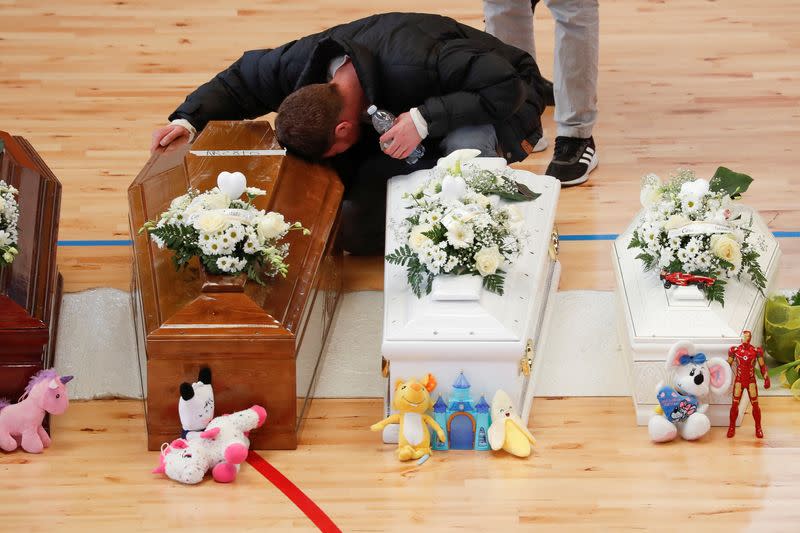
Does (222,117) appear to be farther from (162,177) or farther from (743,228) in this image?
(743,228)

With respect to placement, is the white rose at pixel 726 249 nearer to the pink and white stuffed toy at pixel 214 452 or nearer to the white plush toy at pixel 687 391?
the white plush toy at pixel 687 391

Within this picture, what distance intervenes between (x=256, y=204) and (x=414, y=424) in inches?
32.2

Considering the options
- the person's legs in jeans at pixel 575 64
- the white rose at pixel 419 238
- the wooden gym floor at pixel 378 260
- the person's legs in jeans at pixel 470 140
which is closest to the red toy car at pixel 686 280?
the wooden gym floor at pixel 378 260

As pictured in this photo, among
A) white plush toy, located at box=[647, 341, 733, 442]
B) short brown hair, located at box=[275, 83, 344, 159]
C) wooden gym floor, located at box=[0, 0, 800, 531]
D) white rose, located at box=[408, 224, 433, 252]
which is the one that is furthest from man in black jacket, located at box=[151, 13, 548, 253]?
white plush toy, located at box=[647, 341, 733, 442]

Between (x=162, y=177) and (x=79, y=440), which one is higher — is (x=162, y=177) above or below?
above

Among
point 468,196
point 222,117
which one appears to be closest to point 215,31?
point 222,117

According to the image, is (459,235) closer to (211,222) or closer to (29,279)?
(211,222)

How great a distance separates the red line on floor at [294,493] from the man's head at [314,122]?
1.06m

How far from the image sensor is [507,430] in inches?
136

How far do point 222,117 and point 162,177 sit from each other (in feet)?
1.52

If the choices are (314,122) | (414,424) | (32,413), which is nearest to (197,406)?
(32,413)

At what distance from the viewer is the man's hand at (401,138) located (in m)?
4.19

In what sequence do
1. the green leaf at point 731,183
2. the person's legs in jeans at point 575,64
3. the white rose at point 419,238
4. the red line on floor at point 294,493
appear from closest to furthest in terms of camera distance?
1. the red line on floor at point 294,493
2. the white rose at point 419,238
3. the green leaf at point 731,183
4. the person's legs in jeans at point 575,64

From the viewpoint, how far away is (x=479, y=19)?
6.55 meters
